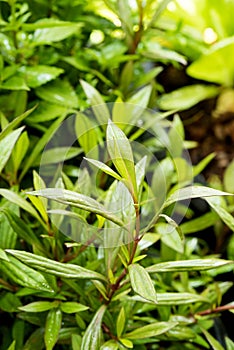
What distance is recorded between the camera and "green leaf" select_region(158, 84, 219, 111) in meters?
1.42

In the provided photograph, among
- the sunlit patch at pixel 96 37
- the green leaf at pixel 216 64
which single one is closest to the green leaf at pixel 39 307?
the sunlit patch at pixel 96 37

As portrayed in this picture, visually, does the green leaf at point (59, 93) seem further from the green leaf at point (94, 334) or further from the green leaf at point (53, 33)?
the green leaf at point (94, 334)

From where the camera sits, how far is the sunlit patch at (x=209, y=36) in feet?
5.75

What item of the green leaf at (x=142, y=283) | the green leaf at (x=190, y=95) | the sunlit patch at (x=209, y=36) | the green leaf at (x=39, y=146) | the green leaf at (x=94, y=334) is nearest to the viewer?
the green leaf at (x=142, y=283)

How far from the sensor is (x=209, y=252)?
3.54 ft

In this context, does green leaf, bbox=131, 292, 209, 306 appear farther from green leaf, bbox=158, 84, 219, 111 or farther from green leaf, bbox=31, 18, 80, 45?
green leaf, bbox=158, 84, 219, 111

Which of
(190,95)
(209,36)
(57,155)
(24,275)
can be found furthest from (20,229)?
(209,36)

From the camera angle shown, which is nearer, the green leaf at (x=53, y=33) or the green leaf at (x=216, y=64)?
the green leaf at (x=53, y=33)

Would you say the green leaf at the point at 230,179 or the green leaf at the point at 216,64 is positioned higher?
→ the green leaf at the point at 230,179

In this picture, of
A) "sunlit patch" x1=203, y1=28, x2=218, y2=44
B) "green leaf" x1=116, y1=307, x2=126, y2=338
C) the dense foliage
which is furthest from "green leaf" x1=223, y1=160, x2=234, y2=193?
"sunlit patch" x1=203, y1=28, x2=218, y2=44

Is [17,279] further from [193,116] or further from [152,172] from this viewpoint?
[193,116]

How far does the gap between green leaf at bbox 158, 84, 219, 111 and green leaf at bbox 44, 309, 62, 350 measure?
0.73m

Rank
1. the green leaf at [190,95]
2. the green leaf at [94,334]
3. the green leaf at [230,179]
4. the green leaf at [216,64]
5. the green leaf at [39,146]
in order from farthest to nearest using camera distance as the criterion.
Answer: the green leaf at [216,64]
the green leaf at [190,95]
the green leaf at [230,179]
the green leaf at [39,146]
the green leaf at [94,334]

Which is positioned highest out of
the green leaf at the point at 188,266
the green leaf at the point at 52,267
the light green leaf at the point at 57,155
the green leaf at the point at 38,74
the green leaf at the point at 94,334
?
the green leaf at the point at 38,74
